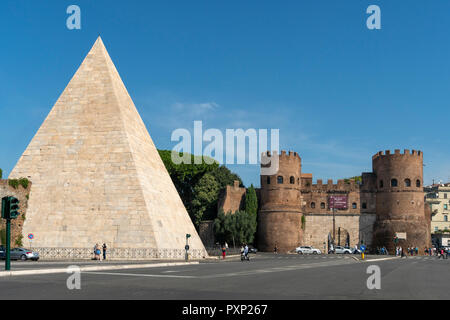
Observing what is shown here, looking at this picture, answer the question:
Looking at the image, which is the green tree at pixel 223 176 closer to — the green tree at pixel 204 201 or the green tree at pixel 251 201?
the green tree at pixel 204 201

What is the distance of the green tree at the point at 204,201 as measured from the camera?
6378 cm

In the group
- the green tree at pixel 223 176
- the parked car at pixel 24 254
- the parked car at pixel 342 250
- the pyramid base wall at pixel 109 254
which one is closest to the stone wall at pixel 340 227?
the parked car at pixel 342 250

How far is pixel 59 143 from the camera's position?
3034 centimetres

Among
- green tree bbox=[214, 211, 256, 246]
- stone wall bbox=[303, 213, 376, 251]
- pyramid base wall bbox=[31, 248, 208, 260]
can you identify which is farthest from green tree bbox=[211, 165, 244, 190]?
pyramid base wall bbox=[31, 248, 208, 260]

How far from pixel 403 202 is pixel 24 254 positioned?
47.1 m

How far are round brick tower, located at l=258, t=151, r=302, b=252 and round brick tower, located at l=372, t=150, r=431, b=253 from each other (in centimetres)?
1071

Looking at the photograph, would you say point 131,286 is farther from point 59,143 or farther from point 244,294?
point 59,143

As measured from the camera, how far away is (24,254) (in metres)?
27.2

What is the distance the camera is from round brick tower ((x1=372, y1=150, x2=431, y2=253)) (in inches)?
2373

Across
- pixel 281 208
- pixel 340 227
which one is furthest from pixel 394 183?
pixel 281 208

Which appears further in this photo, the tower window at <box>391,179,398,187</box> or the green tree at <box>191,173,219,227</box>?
the green tree at <box>191,173,219,227</box>

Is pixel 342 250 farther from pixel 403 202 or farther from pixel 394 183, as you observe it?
pixel 394 183

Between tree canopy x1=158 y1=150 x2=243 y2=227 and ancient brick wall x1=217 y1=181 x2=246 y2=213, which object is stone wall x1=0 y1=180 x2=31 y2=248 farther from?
tree canopy x1=158 y1=150 x2=243 y2=227

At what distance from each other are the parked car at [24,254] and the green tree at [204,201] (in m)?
36.5
